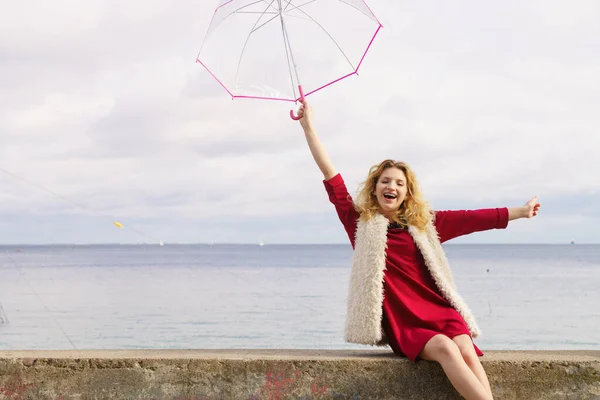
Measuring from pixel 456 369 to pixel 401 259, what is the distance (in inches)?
29.1

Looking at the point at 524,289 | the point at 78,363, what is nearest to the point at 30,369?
the point at 78,363

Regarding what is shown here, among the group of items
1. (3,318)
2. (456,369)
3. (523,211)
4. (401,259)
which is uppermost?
(523,211)

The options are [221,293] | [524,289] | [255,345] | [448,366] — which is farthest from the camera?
[524,289]

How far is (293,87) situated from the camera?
458 centimetres

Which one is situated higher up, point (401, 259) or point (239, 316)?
point (401, 259)

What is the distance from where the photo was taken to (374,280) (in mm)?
4211

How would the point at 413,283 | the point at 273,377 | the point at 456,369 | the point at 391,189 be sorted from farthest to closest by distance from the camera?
the point at 391,189 < the point at 413,283 < the point at 273,377 < the point at 456,369

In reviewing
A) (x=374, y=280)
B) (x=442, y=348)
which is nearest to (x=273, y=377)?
(x=374, y=280)

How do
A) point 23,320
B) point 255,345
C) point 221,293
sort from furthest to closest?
1. point 221,293
2. point 23,320
3. point 255,345

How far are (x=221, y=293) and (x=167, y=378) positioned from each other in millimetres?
25763

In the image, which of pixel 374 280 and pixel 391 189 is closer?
pixel 374 280

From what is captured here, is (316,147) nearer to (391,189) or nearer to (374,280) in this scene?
(391,189)

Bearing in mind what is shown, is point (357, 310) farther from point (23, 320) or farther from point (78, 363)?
point (23, 320)

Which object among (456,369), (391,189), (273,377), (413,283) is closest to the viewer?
(456,369)
